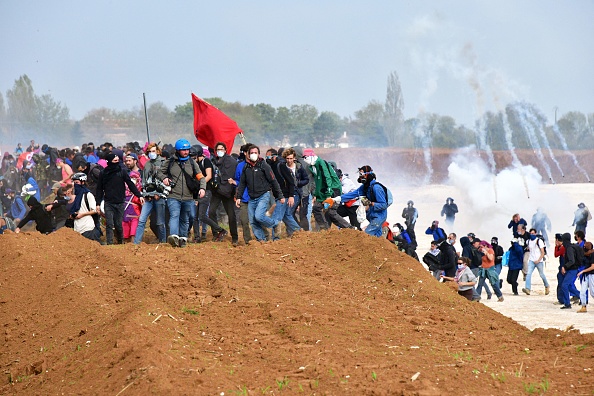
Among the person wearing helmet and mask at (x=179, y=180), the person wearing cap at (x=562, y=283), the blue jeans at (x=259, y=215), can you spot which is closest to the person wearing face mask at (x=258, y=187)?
the blue jeans at (x=259, y=215)

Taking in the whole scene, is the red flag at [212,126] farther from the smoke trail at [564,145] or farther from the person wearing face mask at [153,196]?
the smoke trail at [564,145]

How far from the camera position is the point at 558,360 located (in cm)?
862

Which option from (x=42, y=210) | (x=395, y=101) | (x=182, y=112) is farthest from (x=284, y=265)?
(x=395, y=101)

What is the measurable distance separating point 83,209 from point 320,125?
6229cm

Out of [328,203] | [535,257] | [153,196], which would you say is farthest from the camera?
[535,257]

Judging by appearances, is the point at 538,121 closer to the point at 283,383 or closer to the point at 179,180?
the point at 179,180

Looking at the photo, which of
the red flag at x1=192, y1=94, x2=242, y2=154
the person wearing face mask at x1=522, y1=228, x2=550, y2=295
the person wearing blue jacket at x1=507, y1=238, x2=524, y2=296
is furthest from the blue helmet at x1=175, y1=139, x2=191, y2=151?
the person wearing face mask at x1=522, y1=228, x2=550, y2=295

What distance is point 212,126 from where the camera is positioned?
1989 centimetres

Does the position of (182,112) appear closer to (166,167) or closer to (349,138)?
(349,138)

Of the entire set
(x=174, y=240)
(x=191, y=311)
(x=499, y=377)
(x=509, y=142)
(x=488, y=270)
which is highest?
(x=174, y=240)

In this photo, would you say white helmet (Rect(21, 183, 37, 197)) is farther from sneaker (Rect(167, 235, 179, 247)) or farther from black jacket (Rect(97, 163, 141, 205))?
sneaker (Rect(167, 235, 179, 247))

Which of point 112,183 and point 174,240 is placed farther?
point 112,183

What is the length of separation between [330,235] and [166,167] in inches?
120

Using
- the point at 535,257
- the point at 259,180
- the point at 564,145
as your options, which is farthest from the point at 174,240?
the point at 564,145
